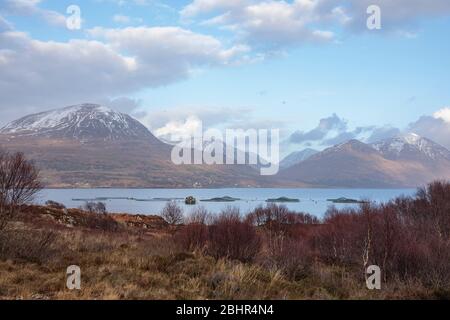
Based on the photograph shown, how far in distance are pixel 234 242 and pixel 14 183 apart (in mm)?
6891

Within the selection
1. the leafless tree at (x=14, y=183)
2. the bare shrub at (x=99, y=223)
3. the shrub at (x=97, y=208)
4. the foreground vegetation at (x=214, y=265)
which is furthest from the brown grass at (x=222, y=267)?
the shrub at (x=97, y=208)

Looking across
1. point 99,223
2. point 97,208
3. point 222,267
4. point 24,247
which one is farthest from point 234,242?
point 97,208

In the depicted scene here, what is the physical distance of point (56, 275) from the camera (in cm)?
1008

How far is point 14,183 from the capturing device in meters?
13.1

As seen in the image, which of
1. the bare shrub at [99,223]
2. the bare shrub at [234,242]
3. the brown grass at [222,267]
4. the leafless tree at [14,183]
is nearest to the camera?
the brown grass at [222,267]

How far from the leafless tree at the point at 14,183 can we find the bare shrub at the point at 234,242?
19.4 feet

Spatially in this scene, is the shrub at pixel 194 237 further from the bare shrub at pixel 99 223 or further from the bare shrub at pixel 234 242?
the bare shrub at pixel 99 223

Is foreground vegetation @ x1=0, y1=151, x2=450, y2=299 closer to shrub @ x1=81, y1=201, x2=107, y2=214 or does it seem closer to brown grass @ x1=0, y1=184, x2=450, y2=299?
brown grass @ x1=0, y1=184, x2=450, y2=299

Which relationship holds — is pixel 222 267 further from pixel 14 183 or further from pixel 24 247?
pixel 14 183

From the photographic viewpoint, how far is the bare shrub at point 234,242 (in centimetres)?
1389

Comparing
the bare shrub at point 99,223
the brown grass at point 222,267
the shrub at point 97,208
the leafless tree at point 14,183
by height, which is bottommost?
the shrub at point 97,208
